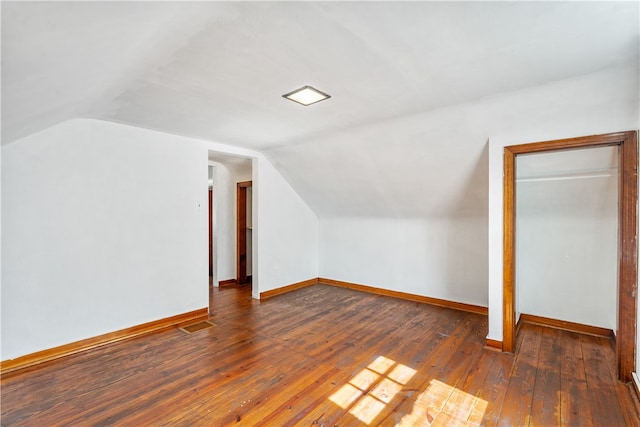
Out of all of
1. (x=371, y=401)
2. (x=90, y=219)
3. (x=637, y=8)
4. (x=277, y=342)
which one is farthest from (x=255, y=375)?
(x=637, y=8)

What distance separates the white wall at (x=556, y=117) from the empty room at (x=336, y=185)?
0.06 feet

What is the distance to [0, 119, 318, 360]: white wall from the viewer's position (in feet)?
8.32

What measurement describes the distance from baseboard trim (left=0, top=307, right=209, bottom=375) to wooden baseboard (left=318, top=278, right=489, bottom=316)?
2.36 meters

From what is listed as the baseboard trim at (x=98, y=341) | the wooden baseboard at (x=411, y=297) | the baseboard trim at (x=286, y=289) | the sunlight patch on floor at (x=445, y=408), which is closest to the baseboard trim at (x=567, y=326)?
the wooden baseboard at (x=411, y=297)

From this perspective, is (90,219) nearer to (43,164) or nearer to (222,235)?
(43,164)

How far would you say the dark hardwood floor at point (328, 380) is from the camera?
1925 millimetres

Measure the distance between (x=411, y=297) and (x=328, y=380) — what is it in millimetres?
2534

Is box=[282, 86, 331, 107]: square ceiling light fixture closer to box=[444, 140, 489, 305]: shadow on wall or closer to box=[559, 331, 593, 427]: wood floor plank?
box=[444, 140, 489, 305]: shadow on wall

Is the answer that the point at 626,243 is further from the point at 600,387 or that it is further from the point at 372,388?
the point at 372,388

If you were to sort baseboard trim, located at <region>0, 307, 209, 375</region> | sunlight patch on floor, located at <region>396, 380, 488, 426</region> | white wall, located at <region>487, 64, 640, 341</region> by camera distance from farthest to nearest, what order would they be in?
baseboard trim, located at <region>0, 307, 209, 375</region>, white wall, located at <region>487, 64, 640, 341</region>, sunlight patch on floor, located at <region>396, 380, 488, 426</region>

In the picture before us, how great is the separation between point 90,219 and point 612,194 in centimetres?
517

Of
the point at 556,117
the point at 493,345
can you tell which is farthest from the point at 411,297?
the point at 556,117

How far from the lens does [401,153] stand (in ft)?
11.5

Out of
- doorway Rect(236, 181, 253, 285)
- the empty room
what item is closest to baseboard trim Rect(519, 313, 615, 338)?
the empty room
